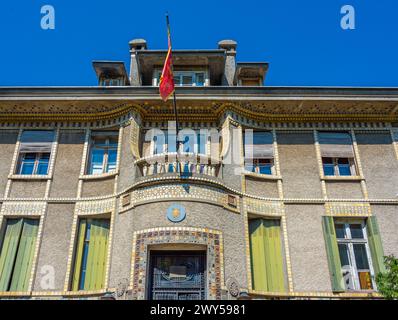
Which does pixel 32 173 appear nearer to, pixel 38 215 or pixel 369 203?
pixel 38 215

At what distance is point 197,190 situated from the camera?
44.3 feet

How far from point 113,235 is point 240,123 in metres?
5.89

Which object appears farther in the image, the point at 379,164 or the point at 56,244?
the point at 379,164

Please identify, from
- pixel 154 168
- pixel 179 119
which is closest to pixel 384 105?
pixel 179 119

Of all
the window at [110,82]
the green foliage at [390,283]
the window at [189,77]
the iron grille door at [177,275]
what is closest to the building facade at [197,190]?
the iron grille door at [177,275]

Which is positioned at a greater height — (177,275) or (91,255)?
(91,255)

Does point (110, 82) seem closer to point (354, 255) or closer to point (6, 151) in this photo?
point (6, 151)

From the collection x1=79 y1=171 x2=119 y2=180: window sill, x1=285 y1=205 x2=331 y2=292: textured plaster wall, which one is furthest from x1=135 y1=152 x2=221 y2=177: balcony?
x1=285 y1=205 x2=331 y2=292: textured plaster wall

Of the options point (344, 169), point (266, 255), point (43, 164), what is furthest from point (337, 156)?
point (43, 164)

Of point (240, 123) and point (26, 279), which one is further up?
point (240, 123)

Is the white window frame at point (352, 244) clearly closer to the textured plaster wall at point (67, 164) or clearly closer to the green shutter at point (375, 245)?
the green shutter at point (375, 245)

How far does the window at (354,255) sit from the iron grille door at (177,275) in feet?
15.0

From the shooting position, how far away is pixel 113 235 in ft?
45.2

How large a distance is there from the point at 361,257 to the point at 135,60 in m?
12.1
